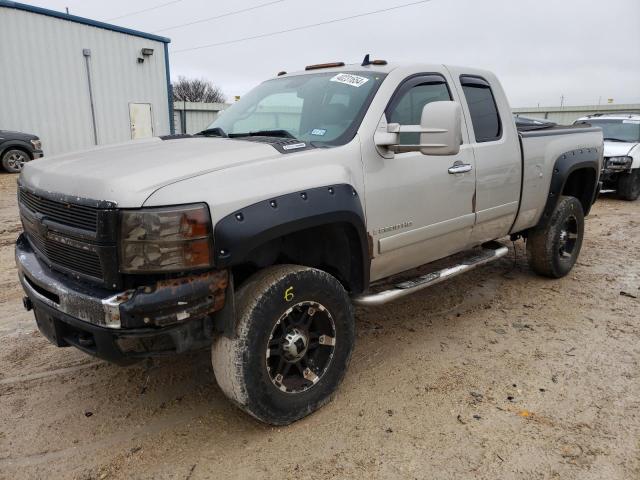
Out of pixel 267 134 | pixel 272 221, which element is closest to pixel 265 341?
pixel 272 221

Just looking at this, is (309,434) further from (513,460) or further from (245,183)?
(245,183)

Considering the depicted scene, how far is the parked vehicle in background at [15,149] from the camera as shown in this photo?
483 inches

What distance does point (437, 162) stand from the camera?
3404 millimetres

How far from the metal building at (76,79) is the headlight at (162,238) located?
13.9 m

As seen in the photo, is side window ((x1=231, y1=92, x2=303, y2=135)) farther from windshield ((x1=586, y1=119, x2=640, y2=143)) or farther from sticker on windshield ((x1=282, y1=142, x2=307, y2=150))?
windshield ((x1=586, y1=119, x2=640, y2=143))

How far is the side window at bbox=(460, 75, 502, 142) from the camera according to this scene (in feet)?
12.8

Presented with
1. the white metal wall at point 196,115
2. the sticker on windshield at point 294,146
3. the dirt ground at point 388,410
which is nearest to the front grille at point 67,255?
the dirt ground at point 388,410

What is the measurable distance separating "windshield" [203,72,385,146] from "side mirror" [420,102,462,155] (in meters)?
0.42

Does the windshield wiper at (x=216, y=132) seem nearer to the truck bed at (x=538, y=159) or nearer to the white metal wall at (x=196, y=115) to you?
the truck bed at (x=538, y=159)

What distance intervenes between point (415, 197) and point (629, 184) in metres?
9.26

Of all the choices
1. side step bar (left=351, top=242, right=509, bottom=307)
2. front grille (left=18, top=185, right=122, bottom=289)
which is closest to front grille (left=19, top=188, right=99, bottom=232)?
front grille (left=18, top=185, right=122, bottom=289)

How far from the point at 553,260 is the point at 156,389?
3874 mm

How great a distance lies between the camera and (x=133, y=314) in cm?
216

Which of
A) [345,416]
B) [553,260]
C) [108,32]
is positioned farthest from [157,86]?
[345,416]
